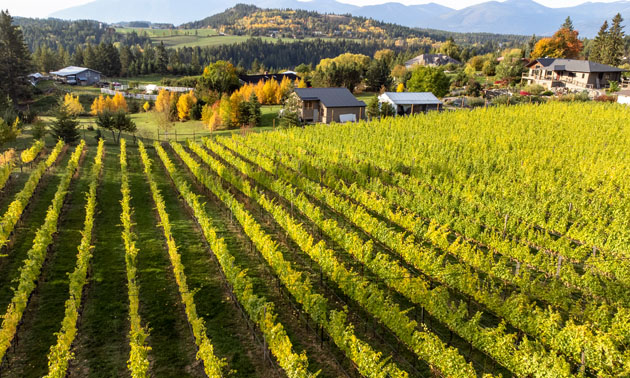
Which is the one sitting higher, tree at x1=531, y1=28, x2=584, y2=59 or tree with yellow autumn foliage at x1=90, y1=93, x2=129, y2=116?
tree at x1=531, y1=28, x2=584, y2=59

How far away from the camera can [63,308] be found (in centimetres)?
1420

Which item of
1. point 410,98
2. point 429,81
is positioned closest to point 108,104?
point 410,98

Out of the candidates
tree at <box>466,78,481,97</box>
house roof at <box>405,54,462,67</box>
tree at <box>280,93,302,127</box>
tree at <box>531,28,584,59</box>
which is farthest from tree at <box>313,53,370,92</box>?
tree at <box>531,28,584,59</box>

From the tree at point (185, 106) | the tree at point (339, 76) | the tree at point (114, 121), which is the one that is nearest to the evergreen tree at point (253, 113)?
the tree at point (185, 106)

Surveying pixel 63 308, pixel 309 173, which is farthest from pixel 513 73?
pixel 63 308

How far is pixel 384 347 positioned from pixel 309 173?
17.0 metres

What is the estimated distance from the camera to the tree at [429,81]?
68.8 metres

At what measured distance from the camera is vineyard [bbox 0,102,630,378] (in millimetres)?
11438

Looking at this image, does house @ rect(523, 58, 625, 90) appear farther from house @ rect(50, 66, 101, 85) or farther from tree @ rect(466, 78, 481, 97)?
house @ rect(50, 66, 101, 85)

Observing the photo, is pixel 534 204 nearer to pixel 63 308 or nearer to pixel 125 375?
pixel 125 375

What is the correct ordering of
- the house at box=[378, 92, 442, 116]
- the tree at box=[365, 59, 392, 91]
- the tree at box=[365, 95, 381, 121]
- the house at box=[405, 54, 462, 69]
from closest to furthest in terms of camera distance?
the tree at box=[365, 95, 381, 121] → the house at box=[378, 92, 442, 116] → the tree at box=[365, 59, 392, 91] → the house at box=[405, 54, 462, 69]

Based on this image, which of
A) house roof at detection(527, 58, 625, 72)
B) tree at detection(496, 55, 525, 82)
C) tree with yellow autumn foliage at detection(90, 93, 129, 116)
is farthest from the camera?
tree at detection(496, 55, 525, 82)

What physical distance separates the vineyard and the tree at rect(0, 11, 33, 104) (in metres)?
44.3

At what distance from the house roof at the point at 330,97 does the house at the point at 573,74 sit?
45.8 metres
